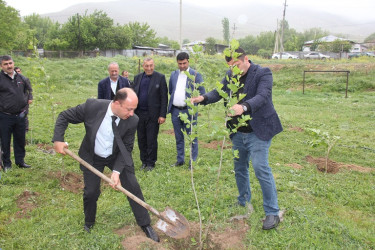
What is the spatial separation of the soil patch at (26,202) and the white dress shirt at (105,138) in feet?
5.10

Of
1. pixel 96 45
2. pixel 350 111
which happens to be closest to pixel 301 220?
pixel 350 111

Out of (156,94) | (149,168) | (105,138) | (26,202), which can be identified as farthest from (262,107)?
(26,202)

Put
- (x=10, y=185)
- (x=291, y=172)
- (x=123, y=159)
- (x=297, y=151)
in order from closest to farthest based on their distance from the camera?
(x=123, y=159), (x=10, y=185), (x=291, y=172), (x=297, y=151)

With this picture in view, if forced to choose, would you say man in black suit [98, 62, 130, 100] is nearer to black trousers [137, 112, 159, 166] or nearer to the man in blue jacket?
black trousers [137, 112, 159, 166]

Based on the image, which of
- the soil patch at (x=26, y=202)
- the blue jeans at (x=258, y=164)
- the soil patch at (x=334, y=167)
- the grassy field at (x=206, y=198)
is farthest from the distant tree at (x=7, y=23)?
the blue jeans at (x=258, y=164)

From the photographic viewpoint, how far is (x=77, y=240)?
343 cm

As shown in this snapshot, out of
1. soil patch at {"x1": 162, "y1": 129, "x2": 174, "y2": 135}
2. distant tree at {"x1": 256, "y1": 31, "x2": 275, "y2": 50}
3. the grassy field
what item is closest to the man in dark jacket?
the grassy field

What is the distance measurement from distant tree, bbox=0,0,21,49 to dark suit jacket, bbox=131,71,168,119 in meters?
33.0

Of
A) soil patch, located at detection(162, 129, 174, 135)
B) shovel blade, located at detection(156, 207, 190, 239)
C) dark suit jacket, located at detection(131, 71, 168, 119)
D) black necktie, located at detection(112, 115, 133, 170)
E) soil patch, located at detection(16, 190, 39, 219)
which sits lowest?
soil patch, located at detection(16, 190, 39, 219)

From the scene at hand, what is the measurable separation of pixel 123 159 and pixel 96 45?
4330 centimetres

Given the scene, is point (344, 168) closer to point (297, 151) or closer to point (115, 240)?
point (297, 151)

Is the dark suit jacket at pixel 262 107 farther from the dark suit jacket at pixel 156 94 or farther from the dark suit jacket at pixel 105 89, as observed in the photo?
the dark suit jacket at pixel 105 89

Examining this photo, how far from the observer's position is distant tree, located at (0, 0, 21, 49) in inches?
1222

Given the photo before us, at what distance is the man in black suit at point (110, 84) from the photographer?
5.77m
